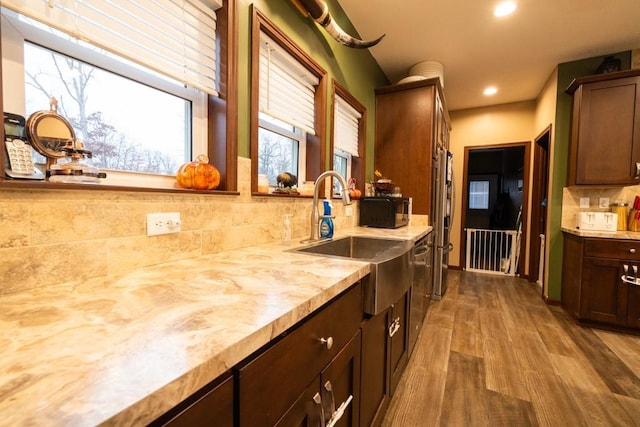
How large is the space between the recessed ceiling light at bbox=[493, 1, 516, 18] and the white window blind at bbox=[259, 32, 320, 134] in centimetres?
157

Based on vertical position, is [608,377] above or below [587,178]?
below

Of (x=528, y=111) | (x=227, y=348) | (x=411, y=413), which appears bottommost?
(x=411, y=413)

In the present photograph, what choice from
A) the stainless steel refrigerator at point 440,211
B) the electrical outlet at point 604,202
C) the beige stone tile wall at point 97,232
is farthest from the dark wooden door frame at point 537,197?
the beige stone tile wall at point 97,232

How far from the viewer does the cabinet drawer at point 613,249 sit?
92.0 inches

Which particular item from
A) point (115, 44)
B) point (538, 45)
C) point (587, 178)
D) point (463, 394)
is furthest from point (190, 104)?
point (587, 178)

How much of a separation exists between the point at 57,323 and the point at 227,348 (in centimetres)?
35

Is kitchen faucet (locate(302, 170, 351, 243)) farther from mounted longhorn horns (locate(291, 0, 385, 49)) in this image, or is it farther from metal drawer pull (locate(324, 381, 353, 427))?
mounted longhorn horns (locate(291, 0, 385, 49))

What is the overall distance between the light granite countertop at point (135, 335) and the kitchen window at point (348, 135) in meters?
1.68

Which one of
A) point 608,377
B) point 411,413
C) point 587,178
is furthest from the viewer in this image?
point 587,178

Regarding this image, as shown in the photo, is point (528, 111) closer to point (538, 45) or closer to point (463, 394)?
point (538, 45)

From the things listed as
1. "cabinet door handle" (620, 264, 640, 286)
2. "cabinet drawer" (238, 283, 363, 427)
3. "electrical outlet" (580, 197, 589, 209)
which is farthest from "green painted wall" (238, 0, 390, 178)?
"cabinet door handle" (620, 264, 640, 286)

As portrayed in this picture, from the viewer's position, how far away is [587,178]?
2.71 m

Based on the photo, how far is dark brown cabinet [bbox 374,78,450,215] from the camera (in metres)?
2.86

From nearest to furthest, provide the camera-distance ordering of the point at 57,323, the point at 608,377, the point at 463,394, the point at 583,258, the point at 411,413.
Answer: the point at 57,323, the point at 411,413, the point at 463,394, the point at 608,377, the point at 583,258
